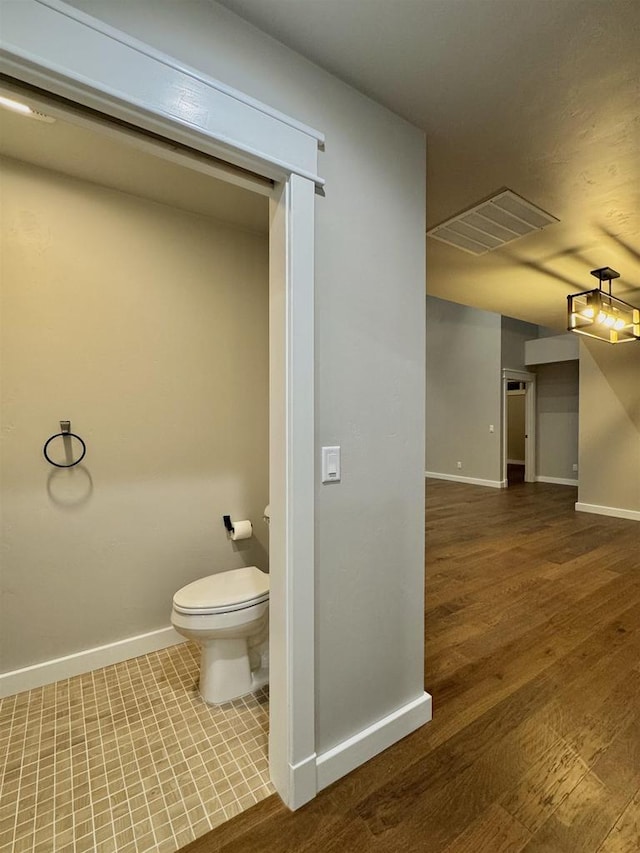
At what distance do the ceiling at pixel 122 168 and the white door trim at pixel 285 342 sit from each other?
23.8 inches

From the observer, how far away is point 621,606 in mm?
2689

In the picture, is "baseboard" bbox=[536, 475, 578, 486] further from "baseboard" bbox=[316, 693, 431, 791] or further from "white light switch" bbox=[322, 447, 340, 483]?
"white light switch" bbox=[322, 447, 340, 483]

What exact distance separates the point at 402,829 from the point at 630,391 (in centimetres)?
526

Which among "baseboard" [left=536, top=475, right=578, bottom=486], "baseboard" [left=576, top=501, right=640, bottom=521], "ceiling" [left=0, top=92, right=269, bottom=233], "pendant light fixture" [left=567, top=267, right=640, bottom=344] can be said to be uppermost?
"ceiling" [left=0, top=92, right=269, bottom=233]

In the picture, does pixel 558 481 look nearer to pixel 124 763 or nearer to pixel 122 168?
pixel 124 763

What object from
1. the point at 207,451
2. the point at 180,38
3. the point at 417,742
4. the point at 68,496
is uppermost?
the point at 180,38

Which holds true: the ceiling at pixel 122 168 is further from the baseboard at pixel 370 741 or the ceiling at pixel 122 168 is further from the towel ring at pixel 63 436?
the baseboard at pixel 370 741

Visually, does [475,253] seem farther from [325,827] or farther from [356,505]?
[325,827]

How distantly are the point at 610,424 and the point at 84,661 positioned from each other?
5815mm

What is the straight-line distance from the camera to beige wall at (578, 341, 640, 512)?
15.6ft

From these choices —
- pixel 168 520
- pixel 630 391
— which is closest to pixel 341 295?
pixel 168 520

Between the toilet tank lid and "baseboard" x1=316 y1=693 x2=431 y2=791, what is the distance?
0.64 meters

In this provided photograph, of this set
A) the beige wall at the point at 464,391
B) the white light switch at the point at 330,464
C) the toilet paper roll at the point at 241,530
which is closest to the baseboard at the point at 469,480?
the beige wall at the point at 464,391

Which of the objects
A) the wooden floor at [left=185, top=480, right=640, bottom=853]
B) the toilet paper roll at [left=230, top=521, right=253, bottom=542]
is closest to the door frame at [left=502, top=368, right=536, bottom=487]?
the wooden floor at [left=185, top=480, right=640, bottom=853]
